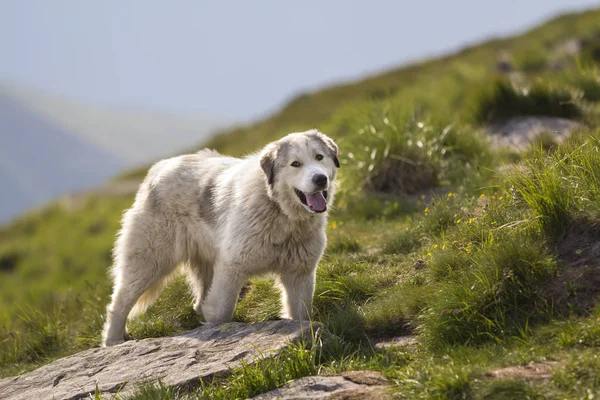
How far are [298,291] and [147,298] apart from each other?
1.92 meters

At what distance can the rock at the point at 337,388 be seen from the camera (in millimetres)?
4582

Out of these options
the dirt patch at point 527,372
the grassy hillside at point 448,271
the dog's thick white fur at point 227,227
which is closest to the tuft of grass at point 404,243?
the grassy hillside at point 448,271

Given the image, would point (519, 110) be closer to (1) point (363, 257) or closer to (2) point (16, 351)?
(1) point (363, 257)

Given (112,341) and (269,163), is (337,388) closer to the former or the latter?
(269,163)

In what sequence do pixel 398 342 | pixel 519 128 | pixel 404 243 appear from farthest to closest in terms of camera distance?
pixel 519 128
pixel 404 243
pixel 398 342

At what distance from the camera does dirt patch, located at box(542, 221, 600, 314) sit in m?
5.02

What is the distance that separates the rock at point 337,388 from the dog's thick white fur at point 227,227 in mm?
1312

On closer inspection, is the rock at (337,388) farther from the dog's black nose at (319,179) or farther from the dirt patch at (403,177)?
the dirt patch at (403,177)

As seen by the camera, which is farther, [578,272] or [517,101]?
[517,101]

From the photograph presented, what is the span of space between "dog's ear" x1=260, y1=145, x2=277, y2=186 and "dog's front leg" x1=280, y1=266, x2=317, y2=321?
34.9 inches

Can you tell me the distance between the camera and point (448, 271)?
611 cm

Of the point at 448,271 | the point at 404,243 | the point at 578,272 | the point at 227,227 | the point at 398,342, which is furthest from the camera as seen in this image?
the point at 404,243

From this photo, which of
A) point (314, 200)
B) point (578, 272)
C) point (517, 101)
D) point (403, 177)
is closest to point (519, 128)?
point (517, 101)

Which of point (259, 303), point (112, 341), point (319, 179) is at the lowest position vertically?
point (112, 341)
